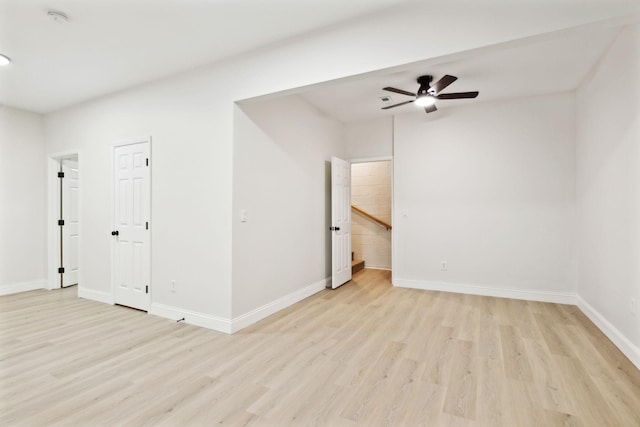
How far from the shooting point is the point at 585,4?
185cm

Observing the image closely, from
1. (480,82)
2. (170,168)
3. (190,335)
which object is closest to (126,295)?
(190,335)

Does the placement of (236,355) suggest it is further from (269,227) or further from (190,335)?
(269,227)

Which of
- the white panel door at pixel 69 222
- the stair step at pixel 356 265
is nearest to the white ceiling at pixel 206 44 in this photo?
the white panel door at pixel 69 222

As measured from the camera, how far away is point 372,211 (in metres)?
6.62

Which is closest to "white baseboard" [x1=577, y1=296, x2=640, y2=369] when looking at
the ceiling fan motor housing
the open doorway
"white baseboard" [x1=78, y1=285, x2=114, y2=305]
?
the ceiling fan motor housing

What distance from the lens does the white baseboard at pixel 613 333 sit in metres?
2.48

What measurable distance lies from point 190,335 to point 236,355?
2.34ft

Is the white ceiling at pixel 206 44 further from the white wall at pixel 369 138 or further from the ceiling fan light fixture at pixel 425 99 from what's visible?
the white wall at pixel 369 138

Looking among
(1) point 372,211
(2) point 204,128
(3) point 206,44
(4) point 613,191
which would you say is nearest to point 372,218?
(1) point 372,211

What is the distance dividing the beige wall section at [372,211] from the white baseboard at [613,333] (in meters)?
3.28

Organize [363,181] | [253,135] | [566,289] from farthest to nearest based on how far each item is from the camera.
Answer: [363,181]
[566,289]
[253,135]

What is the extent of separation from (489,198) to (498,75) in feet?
5.75

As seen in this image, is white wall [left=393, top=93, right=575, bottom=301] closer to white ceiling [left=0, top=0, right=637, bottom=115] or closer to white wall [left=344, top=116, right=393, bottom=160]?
white wall [left=344, top=116, right=393, bottom=160]

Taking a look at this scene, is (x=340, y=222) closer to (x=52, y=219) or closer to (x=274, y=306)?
(x=274, y=306)
